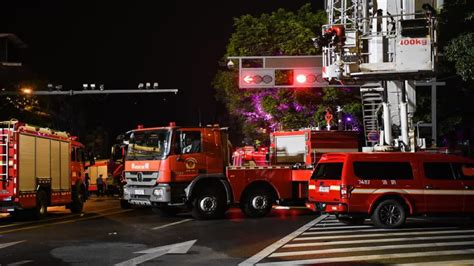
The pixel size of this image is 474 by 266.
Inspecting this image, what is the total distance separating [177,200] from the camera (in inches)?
704

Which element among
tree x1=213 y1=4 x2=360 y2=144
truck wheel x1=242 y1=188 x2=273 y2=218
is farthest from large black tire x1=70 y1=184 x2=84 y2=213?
tree x1=213 y1=4 x2=360 y2=144

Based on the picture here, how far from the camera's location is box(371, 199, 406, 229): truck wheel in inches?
586

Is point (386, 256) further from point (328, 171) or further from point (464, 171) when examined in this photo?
point (464, 171)

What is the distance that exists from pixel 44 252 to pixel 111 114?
56410 millimetres

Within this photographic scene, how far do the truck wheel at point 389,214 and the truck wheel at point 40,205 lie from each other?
10381 millimetres

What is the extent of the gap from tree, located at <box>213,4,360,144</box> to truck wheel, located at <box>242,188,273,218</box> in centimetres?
1227

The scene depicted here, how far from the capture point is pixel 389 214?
49.1 feet

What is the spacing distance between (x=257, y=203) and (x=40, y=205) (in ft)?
22.7

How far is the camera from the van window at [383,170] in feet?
48.9

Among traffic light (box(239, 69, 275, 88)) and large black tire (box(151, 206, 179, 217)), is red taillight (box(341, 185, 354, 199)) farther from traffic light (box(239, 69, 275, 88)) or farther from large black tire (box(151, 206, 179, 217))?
traffic light (box(239, 69, 275, 88))

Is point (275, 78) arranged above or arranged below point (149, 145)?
above

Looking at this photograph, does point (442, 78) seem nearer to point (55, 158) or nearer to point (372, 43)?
point (372, 43)

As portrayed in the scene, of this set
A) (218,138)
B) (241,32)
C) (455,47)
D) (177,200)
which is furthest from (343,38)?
(241,32)

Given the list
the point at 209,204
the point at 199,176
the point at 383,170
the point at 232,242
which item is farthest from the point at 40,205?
the point at 383,170
